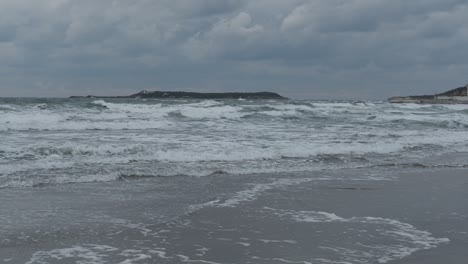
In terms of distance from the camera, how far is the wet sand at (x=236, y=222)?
5270 millimetres

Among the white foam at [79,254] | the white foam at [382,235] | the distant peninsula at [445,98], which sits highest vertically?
the distant peninsula at [445,98]

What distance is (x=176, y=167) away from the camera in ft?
38.2

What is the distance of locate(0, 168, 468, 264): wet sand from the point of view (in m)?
5.27

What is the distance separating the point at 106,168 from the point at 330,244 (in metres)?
6.62

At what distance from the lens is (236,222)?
21.8ft

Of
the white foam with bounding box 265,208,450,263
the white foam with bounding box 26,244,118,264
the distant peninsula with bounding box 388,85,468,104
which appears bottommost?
the white foam with bounding box 26,244,118,264

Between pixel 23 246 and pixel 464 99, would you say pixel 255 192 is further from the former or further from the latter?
pixel 464 99

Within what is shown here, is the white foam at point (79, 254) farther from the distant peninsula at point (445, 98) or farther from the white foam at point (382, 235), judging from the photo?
the distant peninsula at point (445, 98)

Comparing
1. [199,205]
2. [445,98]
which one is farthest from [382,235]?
[445,98]

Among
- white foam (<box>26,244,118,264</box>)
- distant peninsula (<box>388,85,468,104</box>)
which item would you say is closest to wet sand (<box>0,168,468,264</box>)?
white foam (<box>26,244,118,264</box>)

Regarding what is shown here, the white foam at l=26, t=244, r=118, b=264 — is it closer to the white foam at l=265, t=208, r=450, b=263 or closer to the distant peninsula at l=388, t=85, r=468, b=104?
the white foam at l=265, t=208, r=450, b=263

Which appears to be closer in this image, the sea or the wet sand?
the wet sand

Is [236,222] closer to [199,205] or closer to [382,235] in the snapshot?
[199,205]

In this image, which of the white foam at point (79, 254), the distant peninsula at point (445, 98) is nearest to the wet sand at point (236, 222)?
the white foam at point (79, 254)
